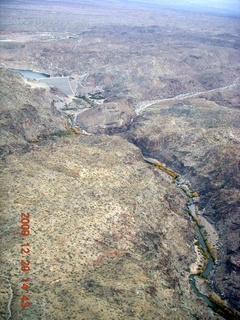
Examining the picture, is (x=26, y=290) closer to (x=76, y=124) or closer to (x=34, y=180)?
(x=34, y=180)

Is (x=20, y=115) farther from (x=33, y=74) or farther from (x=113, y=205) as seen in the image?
(x=33, y=74)

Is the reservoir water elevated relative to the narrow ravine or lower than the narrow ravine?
→ lower

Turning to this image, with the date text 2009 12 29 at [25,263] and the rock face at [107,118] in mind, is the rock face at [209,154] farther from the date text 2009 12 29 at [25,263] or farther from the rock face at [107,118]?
the date text 2009 12 29 at [25,263]

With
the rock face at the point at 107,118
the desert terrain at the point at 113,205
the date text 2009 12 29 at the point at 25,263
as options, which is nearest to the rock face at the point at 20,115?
the desert terrain at the point at 113,205

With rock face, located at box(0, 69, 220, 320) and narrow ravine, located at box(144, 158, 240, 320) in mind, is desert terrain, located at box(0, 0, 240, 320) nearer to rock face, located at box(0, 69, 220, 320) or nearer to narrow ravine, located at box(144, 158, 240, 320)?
rock face, located at box(0, 69, 220, 320)

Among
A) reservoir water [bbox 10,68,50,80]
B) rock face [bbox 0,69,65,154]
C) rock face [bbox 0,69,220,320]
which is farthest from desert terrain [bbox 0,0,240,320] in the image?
reservoir water [bbox 10,68,50,80]

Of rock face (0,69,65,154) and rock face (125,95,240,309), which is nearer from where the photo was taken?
rock face (125,95,240,309)
